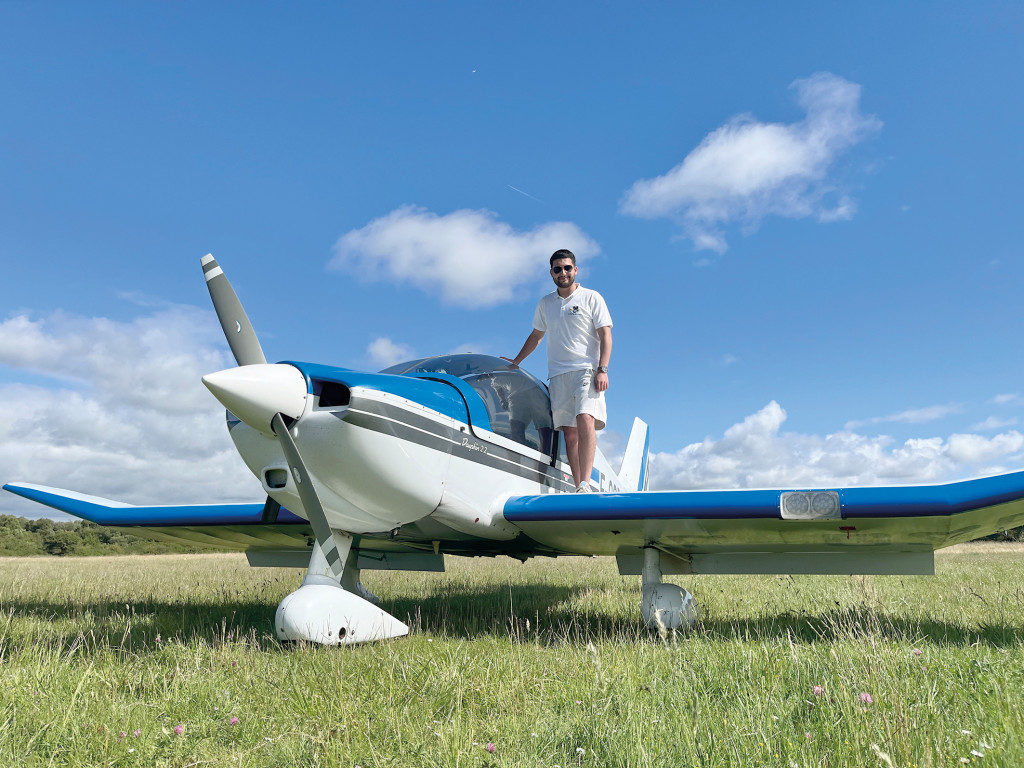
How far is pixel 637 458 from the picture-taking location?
41.6 feet

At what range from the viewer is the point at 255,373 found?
13.2 feet

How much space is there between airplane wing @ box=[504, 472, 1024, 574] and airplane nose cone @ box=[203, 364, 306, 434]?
209 cm

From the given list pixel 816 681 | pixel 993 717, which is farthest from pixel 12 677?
pixel 993 717

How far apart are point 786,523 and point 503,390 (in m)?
2.59

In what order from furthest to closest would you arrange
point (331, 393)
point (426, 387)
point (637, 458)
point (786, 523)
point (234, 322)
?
point (637, 458)
point (786, 523)
point (426, 387)
point (234, 322)
point (331, 393)

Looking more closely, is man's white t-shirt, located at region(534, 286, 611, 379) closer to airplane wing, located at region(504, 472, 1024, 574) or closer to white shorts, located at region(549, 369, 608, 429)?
white shorts, located at region(549, 369, 608, 429)

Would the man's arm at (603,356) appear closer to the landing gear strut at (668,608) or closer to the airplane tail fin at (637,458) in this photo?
the landing gear strut at (668,608)

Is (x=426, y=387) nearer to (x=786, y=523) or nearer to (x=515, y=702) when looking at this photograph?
(x=515, y=702)

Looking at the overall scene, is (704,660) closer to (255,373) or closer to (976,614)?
(255,373)

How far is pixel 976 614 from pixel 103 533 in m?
46.2

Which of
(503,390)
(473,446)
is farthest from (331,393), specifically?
(503,390)

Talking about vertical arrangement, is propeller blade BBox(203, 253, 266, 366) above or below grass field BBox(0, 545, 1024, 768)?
above

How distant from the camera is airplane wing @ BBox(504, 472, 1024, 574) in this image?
4.56 m

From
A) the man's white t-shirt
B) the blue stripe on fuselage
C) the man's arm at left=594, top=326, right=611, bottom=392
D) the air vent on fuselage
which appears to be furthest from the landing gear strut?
the air vent on fuselage
